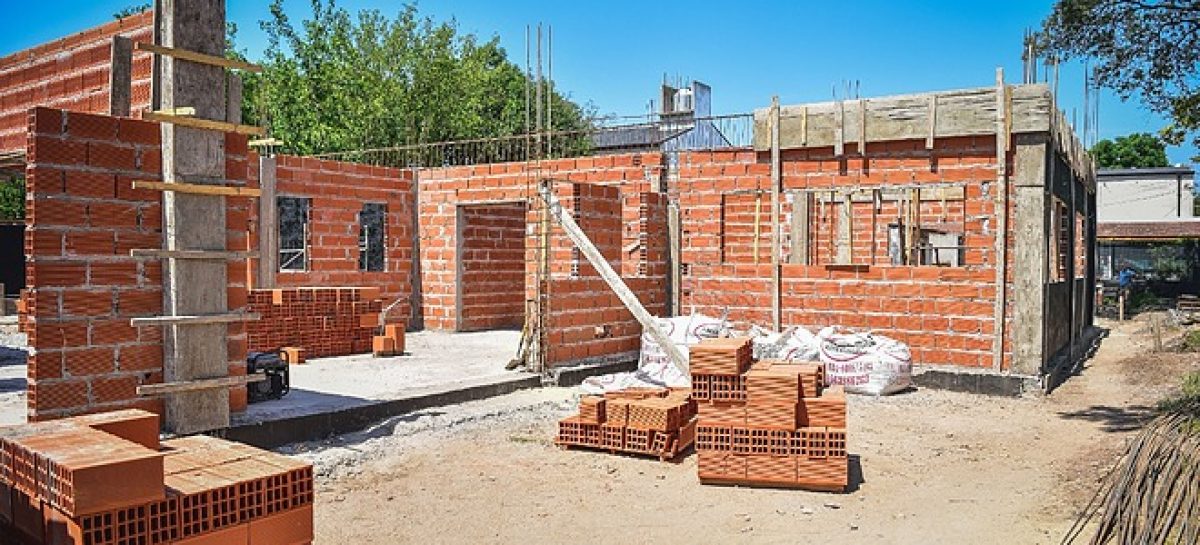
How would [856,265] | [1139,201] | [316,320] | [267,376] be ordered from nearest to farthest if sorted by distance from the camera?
[267,376] → [856,265] → [316,320] → [1139,201]

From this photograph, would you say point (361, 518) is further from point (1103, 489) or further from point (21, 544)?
point (1103, 489)

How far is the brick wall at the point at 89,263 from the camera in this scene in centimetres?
526

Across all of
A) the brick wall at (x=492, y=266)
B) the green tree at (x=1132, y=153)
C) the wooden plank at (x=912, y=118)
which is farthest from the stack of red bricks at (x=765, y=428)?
the green tree at (x=1132, y=153)

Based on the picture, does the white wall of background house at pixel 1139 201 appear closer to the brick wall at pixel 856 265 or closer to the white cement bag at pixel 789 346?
the brick wall at pixel 856 265

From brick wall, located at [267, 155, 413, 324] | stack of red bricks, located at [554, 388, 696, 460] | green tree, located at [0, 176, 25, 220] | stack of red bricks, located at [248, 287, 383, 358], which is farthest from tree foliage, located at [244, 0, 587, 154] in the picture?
stack of red bricks, located at [554, 388, 696, 460]

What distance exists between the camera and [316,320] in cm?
1156

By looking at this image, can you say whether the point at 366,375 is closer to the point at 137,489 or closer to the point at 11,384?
the point at 11,384

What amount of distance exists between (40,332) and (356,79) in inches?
1104

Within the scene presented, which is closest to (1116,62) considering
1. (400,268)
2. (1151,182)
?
(400,268)

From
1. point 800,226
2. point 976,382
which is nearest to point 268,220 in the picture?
point 800,226

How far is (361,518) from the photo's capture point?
16.7 ft

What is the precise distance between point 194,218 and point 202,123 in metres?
0.66

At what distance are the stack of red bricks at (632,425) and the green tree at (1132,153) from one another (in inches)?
1998

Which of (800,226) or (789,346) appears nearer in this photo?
(789,346)
